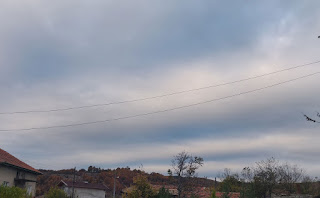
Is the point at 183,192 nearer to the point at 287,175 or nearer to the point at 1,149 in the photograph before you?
the point at 287,175

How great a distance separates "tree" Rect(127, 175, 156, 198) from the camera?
3147 centimetres

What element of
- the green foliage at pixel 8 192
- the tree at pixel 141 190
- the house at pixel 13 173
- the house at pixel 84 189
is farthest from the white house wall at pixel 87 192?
the green foliage at pixel 8 192

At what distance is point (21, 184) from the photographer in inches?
1316

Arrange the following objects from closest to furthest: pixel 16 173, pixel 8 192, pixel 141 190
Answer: pixel 8 192 < pixel 141 190 < pixel 16 173

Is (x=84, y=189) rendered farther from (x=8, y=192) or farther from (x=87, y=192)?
(x=8, y=192)

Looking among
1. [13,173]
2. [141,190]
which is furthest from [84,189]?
[141,190]

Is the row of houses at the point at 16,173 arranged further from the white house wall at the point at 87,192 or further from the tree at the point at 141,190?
the white house wall at the point at 87,192

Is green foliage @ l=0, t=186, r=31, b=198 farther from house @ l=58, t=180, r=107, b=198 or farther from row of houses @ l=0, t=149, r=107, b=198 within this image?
house @ l=58, t=180, r=107, b=198

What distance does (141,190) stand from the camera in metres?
31.8

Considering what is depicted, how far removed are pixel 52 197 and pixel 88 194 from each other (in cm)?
2391

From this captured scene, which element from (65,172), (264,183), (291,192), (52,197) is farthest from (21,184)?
(65,172)

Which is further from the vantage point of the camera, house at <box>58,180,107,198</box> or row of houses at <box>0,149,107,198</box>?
house at <box>58,180,107,198</box>

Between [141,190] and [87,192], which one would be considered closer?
[141,190]

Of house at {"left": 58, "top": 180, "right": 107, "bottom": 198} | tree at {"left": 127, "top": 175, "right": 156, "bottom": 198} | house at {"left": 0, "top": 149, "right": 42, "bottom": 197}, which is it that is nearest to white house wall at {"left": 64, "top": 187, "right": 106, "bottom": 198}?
house at {"left": 58, "top": 180, "right": 107, "bottom": 198}
